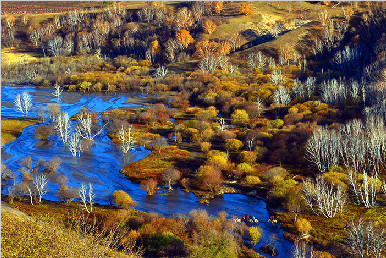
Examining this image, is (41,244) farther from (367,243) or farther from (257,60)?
(257,60)

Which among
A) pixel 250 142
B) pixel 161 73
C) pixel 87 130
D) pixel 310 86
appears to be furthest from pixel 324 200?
pixel 161 73

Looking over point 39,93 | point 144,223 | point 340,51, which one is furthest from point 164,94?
point 144,223

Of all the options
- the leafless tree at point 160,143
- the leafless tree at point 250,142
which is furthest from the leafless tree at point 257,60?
the leafless tree at point 160,143

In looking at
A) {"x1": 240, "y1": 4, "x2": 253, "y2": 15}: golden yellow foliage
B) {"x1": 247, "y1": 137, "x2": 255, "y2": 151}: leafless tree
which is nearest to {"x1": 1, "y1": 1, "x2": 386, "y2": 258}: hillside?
{"x1": 247, "y1": 137, "x2": 255, "y2": 151}: leafless tree

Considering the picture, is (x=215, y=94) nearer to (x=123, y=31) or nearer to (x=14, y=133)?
(x=14, y=133)

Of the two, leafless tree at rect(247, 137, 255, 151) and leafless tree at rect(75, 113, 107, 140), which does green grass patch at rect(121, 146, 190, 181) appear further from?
leafless tree at rect(75, 113, 107, 140)
